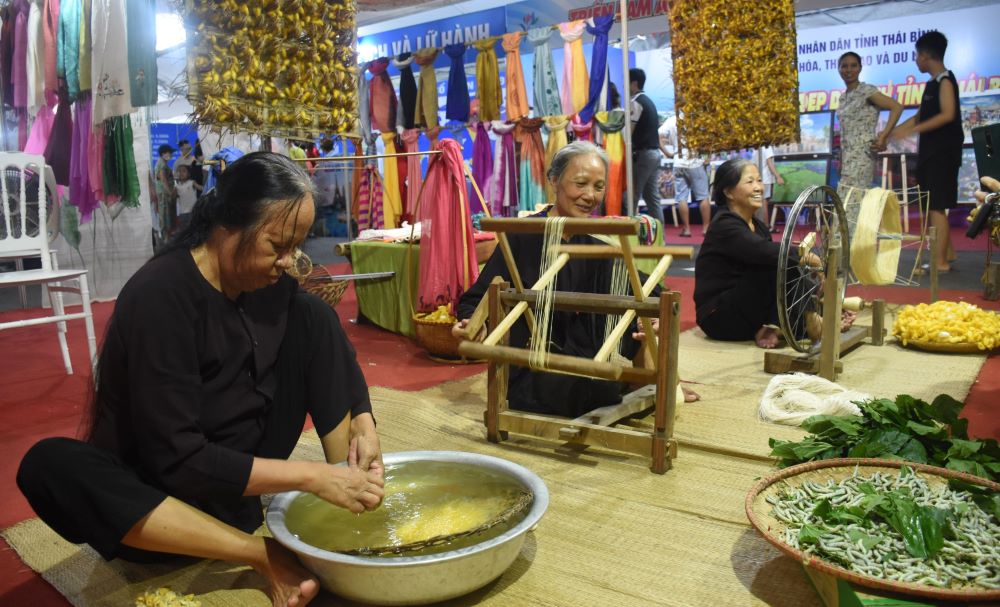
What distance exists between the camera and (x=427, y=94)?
773cm

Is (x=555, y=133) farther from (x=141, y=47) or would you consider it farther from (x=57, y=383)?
(x=57, y=383)

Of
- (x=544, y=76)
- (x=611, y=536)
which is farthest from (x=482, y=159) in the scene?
(x=611, y=536)

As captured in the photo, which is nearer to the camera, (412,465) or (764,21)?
(412,465)

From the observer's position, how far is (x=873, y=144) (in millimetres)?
6660

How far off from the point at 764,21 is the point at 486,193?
3233mm

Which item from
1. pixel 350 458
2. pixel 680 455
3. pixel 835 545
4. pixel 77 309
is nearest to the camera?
pixel 835 545

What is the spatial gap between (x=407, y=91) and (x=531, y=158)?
1523mm

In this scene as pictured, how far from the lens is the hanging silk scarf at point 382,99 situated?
7.87 m

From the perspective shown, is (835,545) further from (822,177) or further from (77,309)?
(822,177)

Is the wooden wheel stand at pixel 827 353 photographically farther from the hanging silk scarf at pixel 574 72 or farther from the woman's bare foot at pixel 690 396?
the hanging silk scarf at pixel 574 72

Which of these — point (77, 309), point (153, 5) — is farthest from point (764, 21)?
point (77, 309)

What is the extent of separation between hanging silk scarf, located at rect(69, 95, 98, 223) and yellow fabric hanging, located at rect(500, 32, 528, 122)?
11.3ft

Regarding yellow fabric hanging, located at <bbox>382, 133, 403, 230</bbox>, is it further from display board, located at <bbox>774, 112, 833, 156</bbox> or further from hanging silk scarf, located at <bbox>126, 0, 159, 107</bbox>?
display board, located at <bbox>774, 112, 833, 156</bbox>

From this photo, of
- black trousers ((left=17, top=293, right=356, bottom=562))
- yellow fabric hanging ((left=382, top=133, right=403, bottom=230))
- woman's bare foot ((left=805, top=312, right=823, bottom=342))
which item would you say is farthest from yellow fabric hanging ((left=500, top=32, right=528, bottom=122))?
black trousers ((left=17, top=293, right=356, bottom=562))
